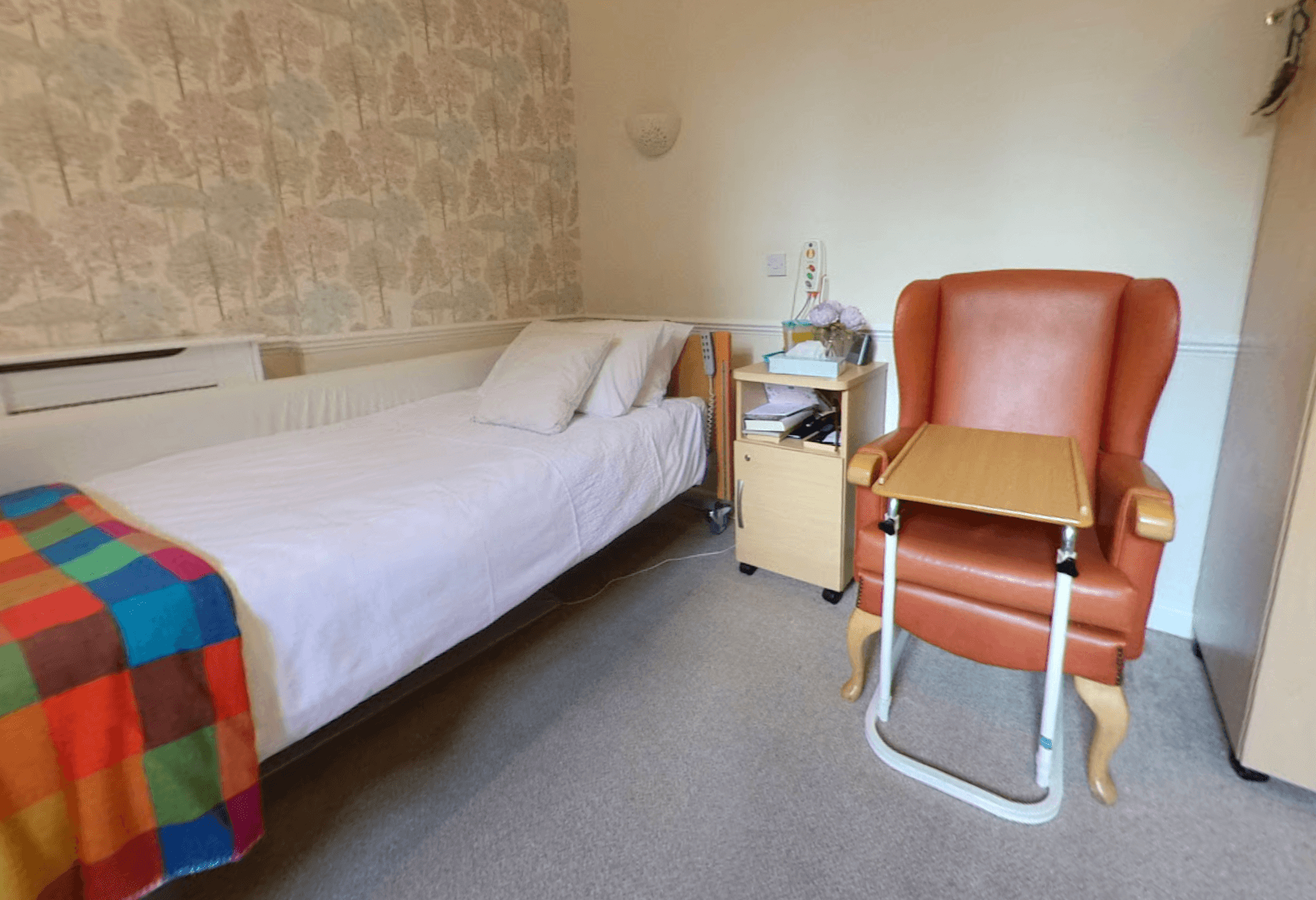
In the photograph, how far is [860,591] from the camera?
62.9 inches

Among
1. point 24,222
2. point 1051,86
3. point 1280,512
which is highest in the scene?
point 1051,86

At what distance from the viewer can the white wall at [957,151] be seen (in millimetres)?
1742

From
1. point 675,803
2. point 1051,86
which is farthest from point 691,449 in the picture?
point 1051,86

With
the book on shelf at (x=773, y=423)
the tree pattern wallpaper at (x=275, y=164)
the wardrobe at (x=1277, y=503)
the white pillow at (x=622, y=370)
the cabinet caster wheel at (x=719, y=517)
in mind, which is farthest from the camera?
the cabinet caster wheel at (x=719, y=517)

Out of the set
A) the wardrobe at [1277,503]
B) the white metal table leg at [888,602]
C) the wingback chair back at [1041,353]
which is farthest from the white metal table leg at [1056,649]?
the wingback chair back at [1041,353]

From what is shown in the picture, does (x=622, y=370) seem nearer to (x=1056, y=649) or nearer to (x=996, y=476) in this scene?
(x=996, y=476)

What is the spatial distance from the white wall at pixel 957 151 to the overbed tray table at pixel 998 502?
0.82 metres

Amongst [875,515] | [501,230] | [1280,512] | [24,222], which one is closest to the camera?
[1280,512]

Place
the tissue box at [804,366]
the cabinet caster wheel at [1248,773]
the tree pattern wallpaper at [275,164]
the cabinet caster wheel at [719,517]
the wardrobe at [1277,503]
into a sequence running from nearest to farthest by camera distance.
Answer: the wardrobe at [1277,503] < the cabinet caster wheel at [1248,773] < the tree pattern wallpaper at [275,164] < the tissue box at [804,366] < the cabinet caster wheel at [719,517]

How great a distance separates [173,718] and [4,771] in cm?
18

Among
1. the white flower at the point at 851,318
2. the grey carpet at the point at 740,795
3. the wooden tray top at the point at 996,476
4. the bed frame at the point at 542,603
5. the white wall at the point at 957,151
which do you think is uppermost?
the white wall at the point at 957,151

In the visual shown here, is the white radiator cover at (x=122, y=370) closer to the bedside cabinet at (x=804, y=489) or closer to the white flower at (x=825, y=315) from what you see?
the bedside cabinet at (x=804, y=489)

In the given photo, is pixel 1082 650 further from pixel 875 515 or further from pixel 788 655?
pixel 788 655

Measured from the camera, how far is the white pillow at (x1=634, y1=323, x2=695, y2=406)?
246 centimetres
